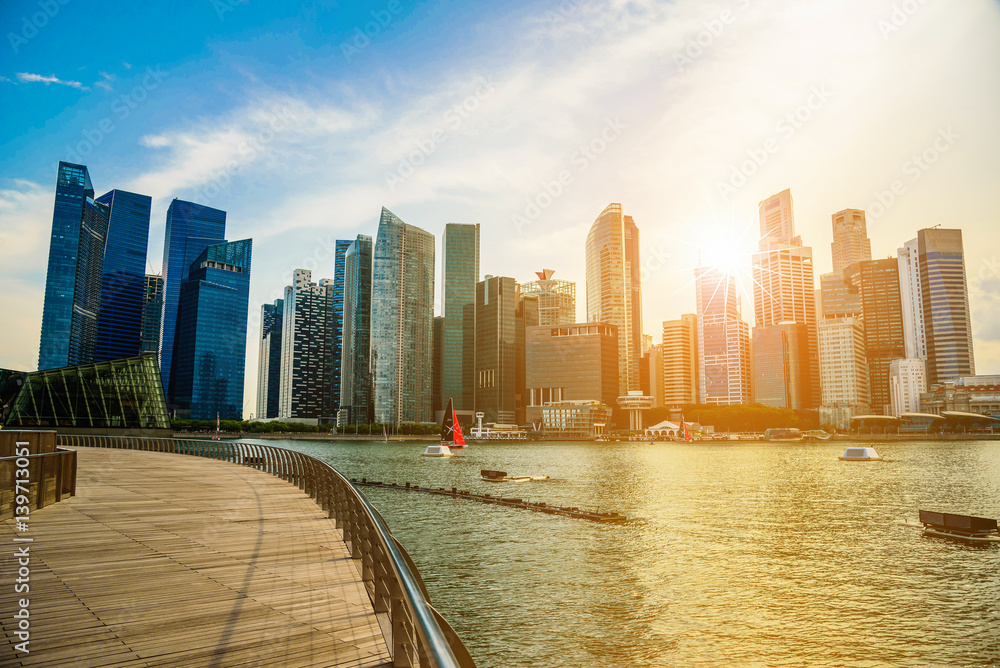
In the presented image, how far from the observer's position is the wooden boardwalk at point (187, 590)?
7.42 metres

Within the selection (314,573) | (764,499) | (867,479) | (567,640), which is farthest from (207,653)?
(867,479)

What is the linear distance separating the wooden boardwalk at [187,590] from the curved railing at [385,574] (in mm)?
374

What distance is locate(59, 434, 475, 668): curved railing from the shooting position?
455 centimetres

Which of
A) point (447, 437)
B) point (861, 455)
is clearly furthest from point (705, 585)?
point (861, 455)

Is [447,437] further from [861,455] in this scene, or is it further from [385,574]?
[385,574]

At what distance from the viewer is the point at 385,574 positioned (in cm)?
823

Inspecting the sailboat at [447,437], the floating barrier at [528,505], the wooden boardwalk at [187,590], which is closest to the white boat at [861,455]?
the sailboat at [447,437]

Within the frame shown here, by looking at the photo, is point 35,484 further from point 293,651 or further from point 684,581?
point 684,581

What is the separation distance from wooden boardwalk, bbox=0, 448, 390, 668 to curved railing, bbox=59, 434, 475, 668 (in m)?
0.37

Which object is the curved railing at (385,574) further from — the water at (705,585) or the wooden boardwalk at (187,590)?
the water at (705,585)

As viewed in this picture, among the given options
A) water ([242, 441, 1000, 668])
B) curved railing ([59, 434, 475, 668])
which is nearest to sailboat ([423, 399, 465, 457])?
water ([242, 441, 1000, 668])

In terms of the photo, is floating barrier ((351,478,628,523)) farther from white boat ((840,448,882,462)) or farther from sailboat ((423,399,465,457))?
white boat ((840,448,882,462))

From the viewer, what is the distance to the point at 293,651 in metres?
7.56

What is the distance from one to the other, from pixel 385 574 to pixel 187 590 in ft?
13.7
